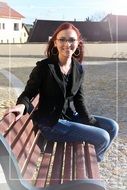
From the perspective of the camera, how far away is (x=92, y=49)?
2900 cm

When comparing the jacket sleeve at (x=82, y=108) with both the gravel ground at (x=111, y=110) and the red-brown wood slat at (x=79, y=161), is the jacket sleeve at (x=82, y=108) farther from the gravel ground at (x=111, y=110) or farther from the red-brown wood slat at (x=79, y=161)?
the gravel ground at (x=111, y=110)

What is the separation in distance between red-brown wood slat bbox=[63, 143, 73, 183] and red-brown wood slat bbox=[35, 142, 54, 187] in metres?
0.12

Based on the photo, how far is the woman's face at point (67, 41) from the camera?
138 inches

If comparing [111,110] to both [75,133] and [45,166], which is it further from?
[45,166]

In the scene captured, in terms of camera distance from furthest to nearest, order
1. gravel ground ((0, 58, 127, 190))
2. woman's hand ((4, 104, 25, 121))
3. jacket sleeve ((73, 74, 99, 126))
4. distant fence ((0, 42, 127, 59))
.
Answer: distant fence ((0, 42, 127, 59)), gravel ground ((0, 58, 127, 190)), jacket sleeve ((73, 74, 99, 126)), woman's hand ((4, 104, 25, 121))

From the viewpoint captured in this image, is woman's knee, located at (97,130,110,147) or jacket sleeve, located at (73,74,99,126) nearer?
woman's knee, located at (97,130,110,147)

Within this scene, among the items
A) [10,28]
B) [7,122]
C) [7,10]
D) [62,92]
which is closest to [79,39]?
[62,92]

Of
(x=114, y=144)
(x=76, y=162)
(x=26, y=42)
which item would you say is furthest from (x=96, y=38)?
(x=76, y=162)

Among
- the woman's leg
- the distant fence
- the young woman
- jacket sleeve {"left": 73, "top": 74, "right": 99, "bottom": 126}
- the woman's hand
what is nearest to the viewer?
the woman's hand

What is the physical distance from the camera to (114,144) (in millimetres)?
5266

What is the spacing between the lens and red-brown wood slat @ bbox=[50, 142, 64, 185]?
2.88 metres

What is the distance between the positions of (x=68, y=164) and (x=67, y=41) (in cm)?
93

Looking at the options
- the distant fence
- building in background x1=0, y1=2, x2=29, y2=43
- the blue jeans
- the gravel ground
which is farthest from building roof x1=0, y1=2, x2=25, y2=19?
the distant fence

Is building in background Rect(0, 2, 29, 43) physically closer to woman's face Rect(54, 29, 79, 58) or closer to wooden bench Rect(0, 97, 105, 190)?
woman's face Rect(54, 29, 79, 58)
